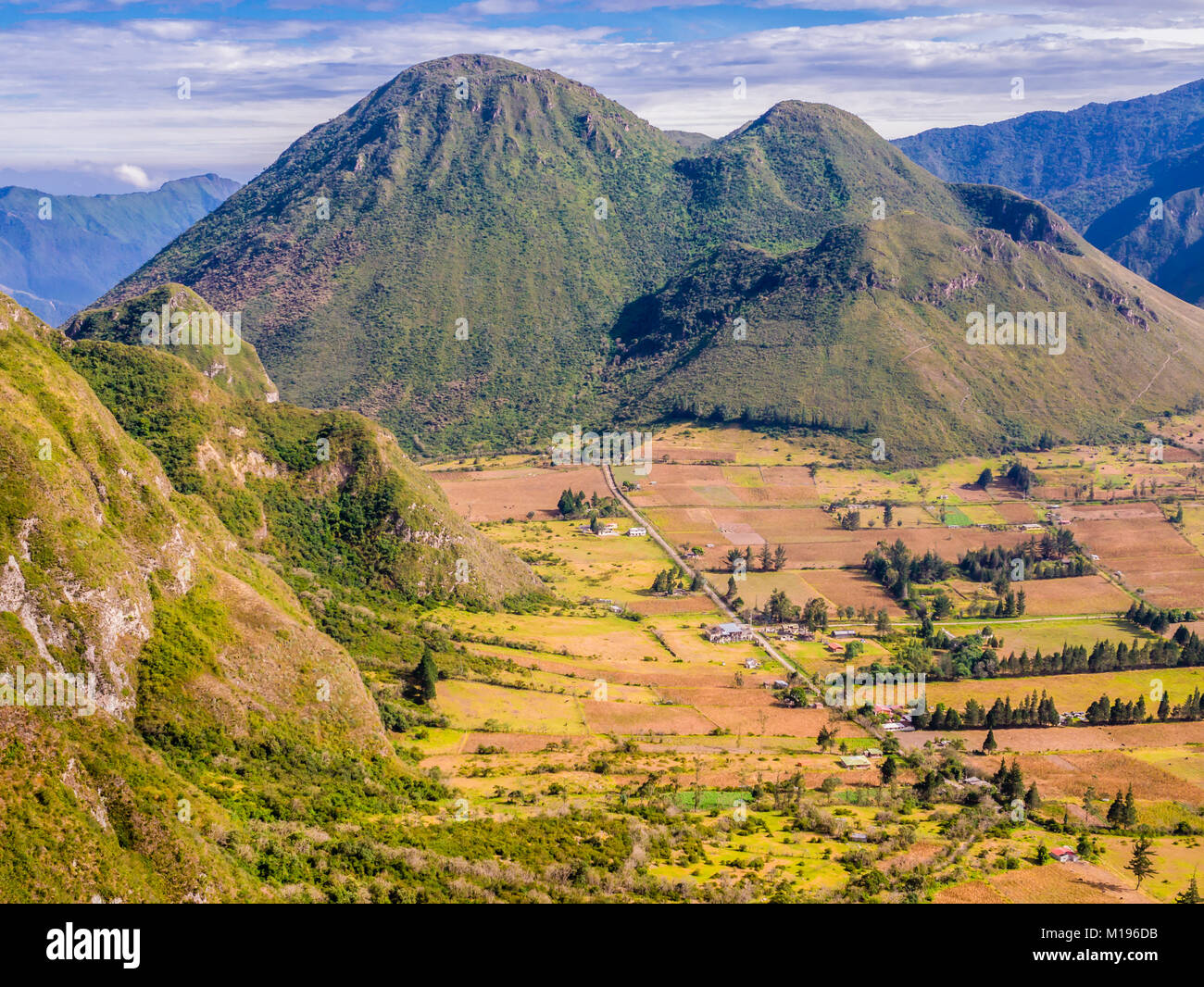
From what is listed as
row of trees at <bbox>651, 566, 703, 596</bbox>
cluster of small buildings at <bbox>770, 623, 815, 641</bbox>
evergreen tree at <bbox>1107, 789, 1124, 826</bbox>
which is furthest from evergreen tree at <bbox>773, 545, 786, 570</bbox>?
evergreen tree at <bbox>1107, 789, 1124, 826</bbox>

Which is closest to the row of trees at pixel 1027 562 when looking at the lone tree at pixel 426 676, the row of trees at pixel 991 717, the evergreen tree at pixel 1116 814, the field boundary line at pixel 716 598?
the field boundary line at pixel 716 598

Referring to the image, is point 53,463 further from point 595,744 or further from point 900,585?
point 900,585

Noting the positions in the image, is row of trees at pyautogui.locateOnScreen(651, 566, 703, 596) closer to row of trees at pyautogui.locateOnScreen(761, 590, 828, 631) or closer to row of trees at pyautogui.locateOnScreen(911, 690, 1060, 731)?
row of trees at pyautogui.locateOnScreen(761, 590, 828, 631)

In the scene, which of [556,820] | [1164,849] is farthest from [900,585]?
[556,820]

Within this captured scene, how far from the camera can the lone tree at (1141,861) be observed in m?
74.2

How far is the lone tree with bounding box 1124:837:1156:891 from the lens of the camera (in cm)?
7425

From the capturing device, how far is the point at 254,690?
7731cm

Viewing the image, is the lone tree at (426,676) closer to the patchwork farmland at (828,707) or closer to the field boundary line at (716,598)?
the patchwork farmland at (828,707)

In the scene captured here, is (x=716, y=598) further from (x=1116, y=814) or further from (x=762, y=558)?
(x=1116, y=814)

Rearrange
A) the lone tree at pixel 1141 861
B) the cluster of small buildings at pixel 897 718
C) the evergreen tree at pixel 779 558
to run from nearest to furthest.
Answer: the lone tree at pixel 1141 861 < the cluster of small buildings at pixel 897 718 < the evergreen tree at pixel 779 558

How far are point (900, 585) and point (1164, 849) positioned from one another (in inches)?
3129

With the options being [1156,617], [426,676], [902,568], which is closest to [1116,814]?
[426,676]

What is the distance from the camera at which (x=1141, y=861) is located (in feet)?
244

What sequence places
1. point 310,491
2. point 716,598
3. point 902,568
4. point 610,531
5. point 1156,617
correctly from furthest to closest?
point 610,531 → point 902,568 → point 716,598 → point 1156,617 → point 310,491
